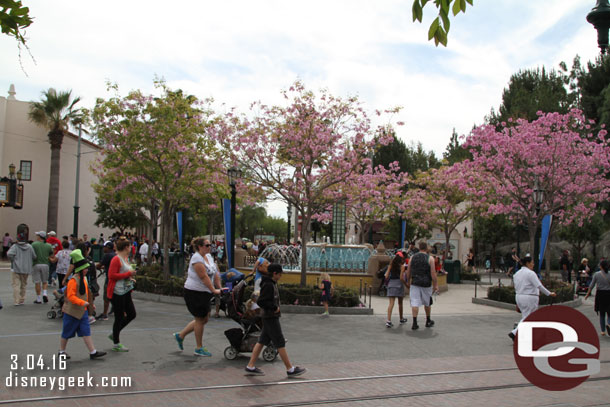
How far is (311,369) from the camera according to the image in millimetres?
7930

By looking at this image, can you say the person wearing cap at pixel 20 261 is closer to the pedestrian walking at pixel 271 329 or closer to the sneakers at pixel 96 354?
the sneakers at pixel 96 354

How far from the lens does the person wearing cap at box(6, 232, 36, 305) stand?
12.8m

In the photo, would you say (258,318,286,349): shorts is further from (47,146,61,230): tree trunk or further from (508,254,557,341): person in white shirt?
(47,146,61,230): tree trunk

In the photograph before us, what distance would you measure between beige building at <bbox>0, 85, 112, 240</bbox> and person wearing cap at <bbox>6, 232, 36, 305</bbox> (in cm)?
2510

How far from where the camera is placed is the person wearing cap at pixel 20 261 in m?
12.8

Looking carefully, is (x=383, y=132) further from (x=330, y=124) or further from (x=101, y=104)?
(x=101, y=104)

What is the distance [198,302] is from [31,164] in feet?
118

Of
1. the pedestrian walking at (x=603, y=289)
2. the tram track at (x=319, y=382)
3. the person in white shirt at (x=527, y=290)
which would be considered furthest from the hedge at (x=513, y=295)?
the tram track at (x=319, y=382)

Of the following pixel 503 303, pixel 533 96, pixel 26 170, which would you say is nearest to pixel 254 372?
pixel 503 303

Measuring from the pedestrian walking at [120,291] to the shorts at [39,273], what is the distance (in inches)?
235

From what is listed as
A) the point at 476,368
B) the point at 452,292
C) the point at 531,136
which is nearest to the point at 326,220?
the point at 452,292

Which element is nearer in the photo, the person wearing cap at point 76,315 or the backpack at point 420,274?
the person wearing cap at point 76,315

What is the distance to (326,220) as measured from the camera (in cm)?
2709

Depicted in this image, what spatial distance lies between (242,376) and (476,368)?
3.47 meters
